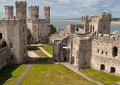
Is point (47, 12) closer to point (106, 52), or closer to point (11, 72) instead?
point (11, 72)

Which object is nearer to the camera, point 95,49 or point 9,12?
point 95,49

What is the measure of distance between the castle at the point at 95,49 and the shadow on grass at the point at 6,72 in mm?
10857

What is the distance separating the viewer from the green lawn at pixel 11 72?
87.3 feet

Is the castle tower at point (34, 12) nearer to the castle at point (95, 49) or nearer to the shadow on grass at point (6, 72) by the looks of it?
the castle at point (95, 49)

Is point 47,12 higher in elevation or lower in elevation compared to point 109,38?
higher

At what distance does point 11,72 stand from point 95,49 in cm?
1752

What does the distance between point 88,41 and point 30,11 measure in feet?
123

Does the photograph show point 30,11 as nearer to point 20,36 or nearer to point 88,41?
point 20,36

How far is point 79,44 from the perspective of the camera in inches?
1281

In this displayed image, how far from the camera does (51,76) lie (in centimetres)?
2922

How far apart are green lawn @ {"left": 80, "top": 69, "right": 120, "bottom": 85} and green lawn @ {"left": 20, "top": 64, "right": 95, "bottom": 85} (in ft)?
7.82

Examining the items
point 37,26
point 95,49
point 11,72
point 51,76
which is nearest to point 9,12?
point 37,26

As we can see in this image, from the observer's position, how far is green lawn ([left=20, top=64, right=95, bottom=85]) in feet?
86.8

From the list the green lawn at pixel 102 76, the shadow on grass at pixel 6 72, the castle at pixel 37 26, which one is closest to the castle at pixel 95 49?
the green lawn at pixel 102 76
